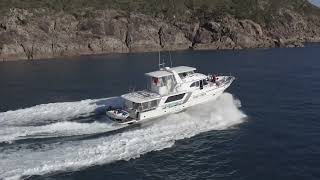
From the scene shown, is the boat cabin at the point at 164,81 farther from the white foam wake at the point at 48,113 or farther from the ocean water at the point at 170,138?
the white foam wake at the point at 48,113

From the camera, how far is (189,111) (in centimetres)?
5472

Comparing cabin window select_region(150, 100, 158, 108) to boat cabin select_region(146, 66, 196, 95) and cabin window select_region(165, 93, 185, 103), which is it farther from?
boat cabin select_region(146, 66, 196, 95)

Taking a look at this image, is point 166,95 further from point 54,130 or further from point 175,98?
point 54,130

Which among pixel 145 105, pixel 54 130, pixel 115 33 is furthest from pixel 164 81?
pixel 115 33

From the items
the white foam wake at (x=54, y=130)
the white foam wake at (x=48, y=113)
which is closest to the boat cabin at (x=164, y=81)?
the white foam wake at (x=48, y=113)

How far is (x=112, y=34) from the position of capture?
149 meters

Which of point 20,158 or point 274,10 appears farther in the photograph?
point 274,10

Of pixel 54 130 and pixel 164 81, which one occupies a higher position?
pixel 164 81

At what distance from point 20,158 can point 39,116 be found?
12842mm

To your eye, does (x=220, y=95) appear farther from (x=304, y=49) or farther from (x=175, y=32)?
(x=175, y=32)

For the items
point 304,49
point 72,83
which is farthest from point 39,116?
point 304,49

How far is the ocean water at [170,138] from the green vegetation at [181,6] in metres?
84.9

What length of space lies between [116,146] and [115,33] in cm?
11043

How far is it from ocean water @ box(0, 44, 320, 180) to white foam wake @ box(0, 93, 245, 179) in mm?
82
